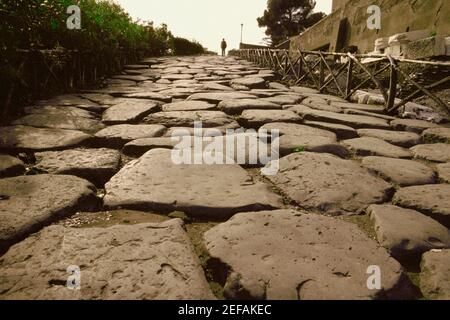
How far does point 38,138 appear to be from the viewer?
6.58ft

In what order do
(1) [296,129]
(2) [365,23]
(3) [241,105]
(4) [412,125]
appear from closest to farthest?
(1) [296,129], (4) [412,125], (3) [241,105], (2) [365,23]

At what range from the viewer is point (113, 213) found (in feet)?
4.13

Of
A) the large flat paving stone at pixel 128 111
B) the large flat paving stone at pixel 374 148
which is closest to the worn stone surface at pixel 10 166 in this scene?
the large flat paving stone at pixel 128 111

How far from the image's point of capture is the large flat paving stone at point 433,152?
2035 mm

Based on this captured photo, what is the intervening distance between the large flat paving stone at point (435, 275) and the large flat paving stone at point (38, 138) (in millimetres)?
1801

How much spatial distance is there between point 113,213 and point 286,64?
5951 mm

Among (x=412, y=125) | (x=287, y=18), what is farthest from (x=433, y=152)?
(x=287, y=18)

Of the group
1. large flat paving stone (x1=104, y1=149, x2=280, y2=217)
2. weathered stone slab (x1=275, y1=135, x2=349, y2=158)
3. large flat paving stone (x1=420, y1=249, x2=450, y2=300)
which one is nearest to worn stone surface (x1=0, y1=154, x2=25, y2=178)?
large flat paving stone (x1=104, y1=149, x2=280, y2=217)

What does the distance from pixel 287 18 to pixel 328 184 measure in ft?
115

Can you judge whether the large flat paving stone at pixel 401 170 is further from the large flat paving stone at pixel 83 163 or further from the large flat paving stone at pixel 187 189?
the large flat paving stone at pixel 83 163

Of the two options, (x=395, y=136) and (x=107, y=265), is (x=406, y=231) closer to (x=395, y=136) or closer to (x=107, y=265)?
(x=107, y=265)

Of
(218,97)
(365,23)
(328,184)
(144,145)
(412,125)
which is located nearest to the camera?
(328,184)

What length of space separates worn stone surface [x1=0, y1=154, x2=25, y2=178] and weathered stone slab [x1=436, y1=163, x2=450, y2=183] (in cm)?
209
